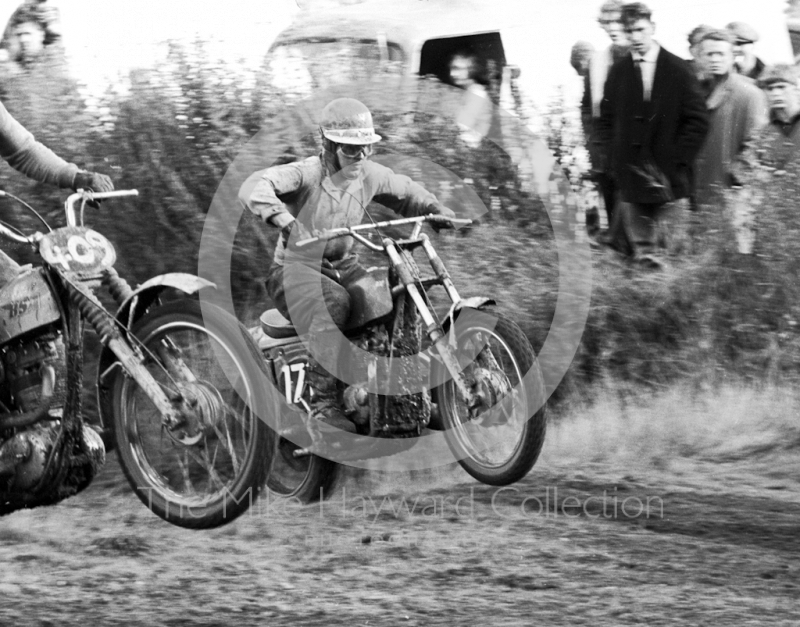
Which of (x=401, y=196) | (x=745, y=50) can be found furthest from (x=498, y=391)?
(x=745, y=50)

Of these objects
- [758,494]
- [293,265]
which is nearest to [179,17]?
[293,265]

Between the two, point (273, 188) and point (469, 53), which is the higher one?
point (469, 53)

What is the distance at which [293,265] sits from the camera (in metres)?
4.60

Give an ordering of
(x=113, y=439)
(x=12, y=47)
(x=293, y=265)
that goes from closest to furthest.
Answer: (x=113, y=439)
(x=293, y=265)
(x=12, y=47)

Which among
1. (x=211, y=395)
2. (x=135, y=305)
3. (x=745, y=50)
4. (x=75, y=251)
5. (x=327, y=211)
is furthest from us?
(x=745, y=50)

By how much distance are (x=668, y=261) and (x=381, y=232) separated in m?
1.29

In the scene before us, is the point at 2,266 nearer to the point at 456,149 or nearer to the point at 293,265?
the point at 293,265

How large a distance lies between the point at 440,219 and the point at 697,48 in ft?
4.23

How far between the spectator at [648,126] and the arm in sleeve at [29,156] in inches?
85.8

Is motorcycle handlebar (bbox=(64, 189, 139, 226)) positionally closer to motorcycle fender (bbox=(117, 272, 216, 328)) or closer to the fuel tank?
the fuel tank

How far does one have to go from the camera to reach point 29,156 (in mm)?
4801

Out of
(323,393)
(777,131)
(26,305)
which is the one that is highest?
(777,131)

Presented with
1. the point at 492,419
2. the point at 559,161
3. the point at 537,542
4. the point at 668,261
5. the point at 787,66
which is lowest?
the point at 537,542

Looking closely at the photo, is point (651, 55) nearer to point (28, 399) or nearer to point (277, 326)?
point (277, 326)
